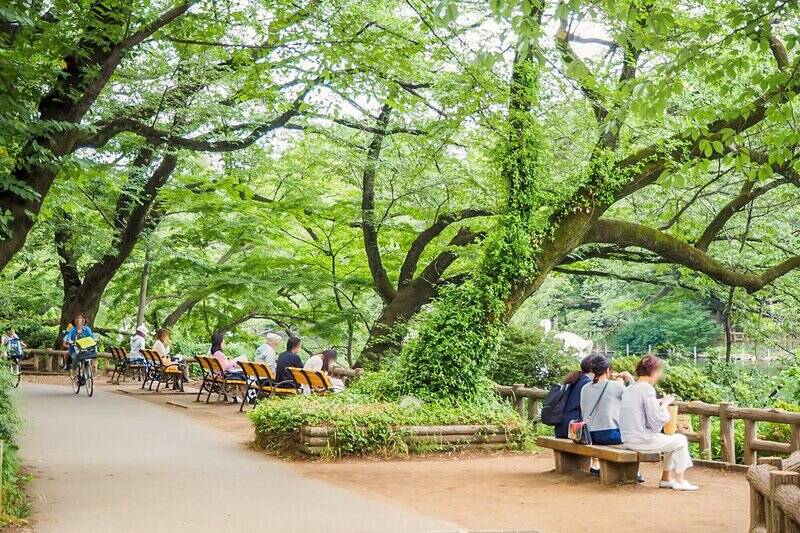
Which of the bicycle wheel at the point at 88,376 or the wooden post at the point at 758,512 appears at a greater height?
the bicycle wheel at the point at 88,376

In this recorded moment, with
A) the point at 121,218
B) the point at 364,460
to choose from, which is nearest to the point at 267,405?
the point at 364,460

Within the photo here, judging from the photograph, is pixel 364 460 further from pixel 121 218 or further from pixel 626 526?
pixel 121 218

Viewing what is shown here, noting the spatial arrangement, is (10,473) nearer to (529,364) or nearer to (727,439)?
(727,439)

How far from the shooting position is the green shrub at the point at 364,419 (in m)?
11.5

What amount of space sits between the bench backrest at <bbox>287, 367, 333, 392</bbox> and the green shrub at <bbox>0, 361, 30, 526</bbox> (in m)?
5.75

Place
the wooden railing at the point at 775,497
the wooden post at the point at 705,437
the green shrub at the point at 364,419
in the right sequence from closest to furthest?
the wooden railing at the point at 775,497
the green shrub at the point at 364,419
the wooden post at the point at 705,437

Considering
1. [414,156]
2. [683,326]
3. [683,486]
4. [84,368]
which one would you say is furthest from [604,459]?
[683,326]

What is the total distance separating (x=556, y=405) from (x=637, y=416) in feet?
4.07

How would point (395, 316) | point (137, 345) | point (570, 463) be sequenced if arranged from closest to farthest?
point (570, 463) → point (395, 316) → point (137, 345)

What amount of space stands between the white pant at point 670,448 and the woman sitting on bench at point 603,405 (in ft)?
1.00

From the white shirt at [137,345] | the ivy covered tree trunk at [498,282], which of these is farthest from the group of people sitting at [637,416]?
the white shirt at [137,345]

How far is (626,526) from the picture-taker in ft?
24.6

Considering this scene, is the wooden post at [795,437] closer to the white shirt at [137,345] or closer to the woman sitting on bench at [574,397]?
the woman sitting on bench at [574,397]

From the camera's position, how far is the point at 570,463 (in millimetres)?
10555
